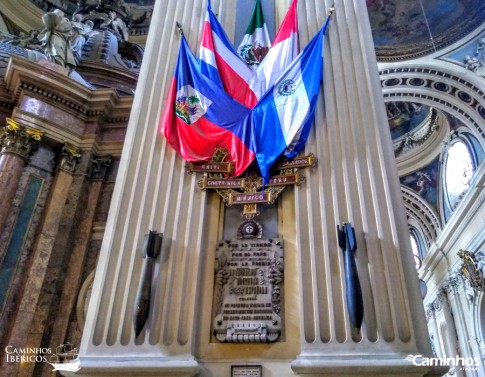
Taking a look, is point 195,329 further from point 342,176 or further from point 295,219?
point 342,176

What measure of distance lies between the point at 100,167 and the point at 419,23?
12.8m

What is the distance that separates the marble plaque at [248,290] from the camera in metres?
4.10

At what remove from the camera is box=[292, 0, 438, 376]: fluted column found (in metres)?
3.76

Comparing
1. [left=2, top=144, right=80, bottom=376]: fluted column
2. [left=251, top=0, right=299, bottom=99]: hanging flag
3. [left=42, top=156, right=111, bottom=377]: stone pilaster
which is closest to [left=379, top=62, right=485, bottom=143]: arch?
[left=251, top=0, right=299, bottom=99]: hanging flag

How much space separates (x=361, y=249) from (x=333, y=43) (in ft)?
10.5

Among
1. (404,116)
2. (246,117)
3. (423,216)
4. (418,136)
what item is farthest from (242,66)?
(423,216)

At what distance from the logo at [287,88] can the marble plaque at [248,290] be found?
1.88 meters

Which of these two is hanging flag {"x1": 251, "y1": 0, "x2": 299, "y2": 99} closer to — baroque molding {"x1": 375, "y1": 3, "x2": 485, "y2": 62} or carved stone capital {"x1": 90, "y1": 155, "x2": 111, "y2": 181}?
carved stone capital {"x1": 90, "y1": 155, "x2": 111, "y2": 181}

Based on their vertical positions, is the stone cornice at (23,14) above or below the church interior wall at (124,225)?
above

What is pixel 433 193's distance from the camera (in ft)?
61.9

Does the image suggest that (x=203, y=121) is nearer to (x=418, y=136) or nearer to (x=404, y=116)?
(x=418, y=136)

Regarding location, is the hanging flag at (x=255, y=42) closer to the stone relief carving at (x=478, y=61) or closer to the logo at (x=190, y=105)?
the logo at (x=190, y=105)

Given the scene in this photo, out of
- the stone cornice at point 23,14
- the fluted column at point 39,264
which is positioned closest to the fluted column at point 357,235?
the fluted column at point 39,264

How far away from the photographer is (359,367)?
357 centimetres
